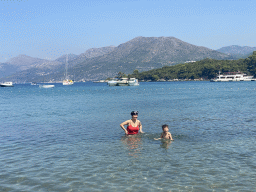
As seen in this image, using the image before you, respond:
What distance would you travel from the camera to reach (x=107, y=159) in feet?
47.4

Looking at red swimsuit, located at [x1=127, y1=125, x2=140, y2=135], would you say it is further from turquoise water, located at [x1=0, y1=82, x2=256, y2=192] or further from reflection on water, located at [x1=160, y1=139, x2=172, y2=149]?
reflection on water, located at [x1=160, y1=139, x2=172, y2=149]

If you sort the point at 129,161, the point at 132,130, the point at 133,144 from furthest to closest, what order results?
the point at 132,130
the point at 133,144
the point at 129,161

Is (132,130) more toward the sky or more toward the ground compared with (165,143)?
more toward the sky

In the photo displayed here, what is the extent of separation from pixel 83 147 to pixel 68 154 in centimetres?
183

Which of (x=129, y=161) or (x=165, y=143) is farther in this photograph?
(x=165, y=143)

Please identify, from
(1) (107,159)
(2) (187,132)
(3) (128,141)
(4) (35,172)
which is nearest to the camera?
(4) (35,172)

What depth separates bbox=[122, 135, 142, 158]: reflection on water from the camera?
52.0 feet

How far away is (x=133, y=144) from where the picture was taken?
705 inches

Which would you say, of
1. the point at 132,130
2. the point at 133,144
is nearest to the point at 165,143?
the point at 133,144

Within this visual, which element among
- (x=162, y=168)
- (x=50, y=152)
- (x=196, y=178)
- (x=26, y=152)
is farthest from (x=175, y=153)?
(x=26, y=152)

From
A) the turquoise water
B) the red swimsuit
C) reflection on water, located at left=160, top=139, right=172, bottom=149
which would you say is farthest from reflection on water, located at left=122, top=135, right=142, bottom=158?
reflection on water, located at left=160, top=139, right=172, bottom=149

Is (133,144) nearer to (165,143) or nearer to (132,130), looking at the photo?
(165,143)

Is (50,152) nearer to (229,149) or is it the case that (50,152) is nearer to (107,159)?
(107,159)

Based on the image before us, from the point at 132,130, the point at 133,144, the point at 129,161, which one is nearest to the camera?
the point at 129,161
